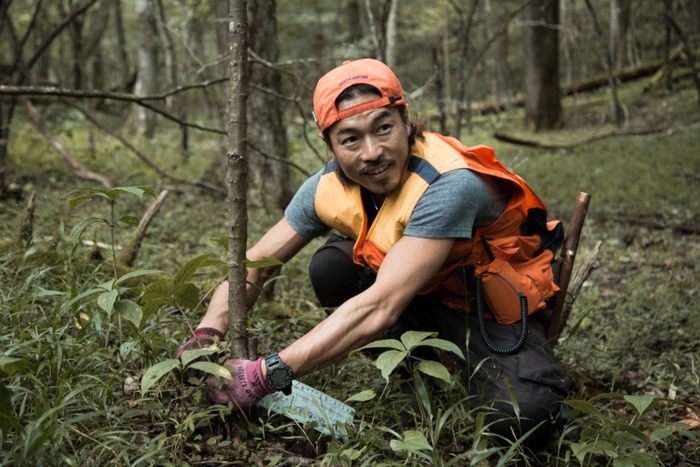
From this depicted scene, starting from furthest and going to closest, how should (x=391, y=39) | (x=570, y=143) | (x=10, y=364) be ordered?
(x=391, y=39), (x=570, y=143), (x=10, y=364)

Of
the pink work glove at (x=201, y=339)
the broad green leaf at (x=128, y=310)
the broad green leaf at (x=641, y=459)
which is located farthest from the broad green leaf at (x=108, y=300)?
the broad green leaf at (x=641, y=459)

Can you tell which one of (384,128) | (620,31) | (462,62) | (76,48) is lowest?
(384,128)

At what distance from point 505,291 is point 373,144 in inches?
31.7

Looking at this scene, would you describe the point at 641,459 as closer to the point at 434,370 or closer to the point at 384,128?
the point at 434,370

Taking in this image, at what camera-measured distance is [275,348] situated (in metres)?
2.67

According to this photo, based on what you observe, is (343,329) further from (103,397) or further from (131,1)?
(131,1)

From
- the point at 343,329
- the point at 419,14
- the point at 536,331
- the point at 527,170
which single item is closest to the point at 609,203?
the point at 527,170

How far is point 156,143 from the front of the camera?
890cm

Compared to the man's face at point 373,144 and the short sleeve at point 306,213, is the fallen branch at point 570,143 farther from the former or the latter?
the man's face at point 373,144

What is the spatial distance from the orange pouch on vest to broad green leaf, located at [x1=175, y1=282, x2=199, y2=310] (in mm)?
1113

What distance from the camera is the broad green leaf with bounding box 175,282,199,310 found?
209cm

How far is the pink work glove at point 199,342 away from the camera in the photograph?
208cm

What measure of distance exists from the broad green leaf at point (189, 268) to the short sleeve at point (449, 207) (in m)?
0.71

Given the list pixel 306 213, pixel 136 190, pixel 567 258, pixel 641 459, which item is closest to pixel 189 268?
pixel 136 190
